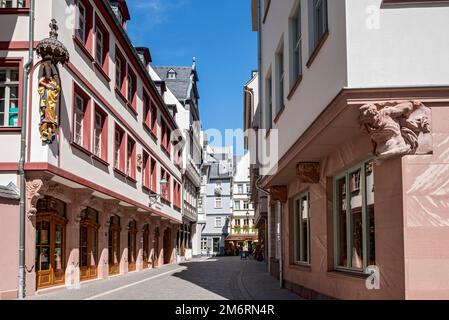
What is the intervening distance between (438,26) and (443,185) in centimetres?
210

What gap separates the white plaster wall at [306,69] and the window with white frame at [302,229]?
150 cm

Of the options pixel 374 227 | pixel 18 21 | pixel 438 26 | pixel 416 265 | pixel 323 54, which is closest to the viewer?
pixel 416 265

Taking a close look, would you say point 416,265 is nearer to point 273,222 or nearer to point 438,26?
point 438,26

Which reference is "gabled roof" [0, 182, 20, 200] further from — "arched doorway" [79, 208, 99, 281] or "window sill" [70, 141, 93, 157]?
"arched doorway" [79, 208, 99, 281]

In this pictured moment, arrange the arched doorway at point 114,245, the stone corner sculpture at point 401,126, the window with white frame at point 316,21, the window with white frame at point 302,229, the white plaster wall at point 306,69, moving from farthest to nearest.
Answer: the arched doorway at point 114,245 < the window with white frame at point 302,229 < the window with white frame at point 316,21 < the white plaster wall at point 306,69 < the stone corner sculpture at point 401,126

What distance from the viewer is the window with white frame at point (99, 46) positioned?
20922mm

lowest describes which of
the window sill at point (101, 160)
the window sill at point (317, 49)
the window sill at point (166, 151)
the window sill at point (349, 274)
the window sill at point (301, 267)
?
the window sill at point (301, 267)

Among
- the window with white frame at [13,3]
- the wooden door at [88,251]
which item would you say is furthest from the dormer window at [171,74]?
the window with white frame at [13,3]

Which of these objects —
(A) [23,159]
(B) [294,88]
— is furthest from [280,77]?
(A) [23,159]

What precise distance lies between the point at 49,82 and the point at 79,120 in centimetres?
375

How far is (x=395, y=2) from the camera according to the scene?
779 cm

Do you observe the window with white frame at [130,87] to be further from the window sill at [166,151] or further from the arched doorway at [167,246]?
the arched doorway at [167,246]

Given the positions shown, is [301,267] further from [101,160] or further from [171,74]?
[171,74]

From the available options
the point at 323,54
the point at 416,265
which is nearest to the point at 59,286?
the point at 323,54
